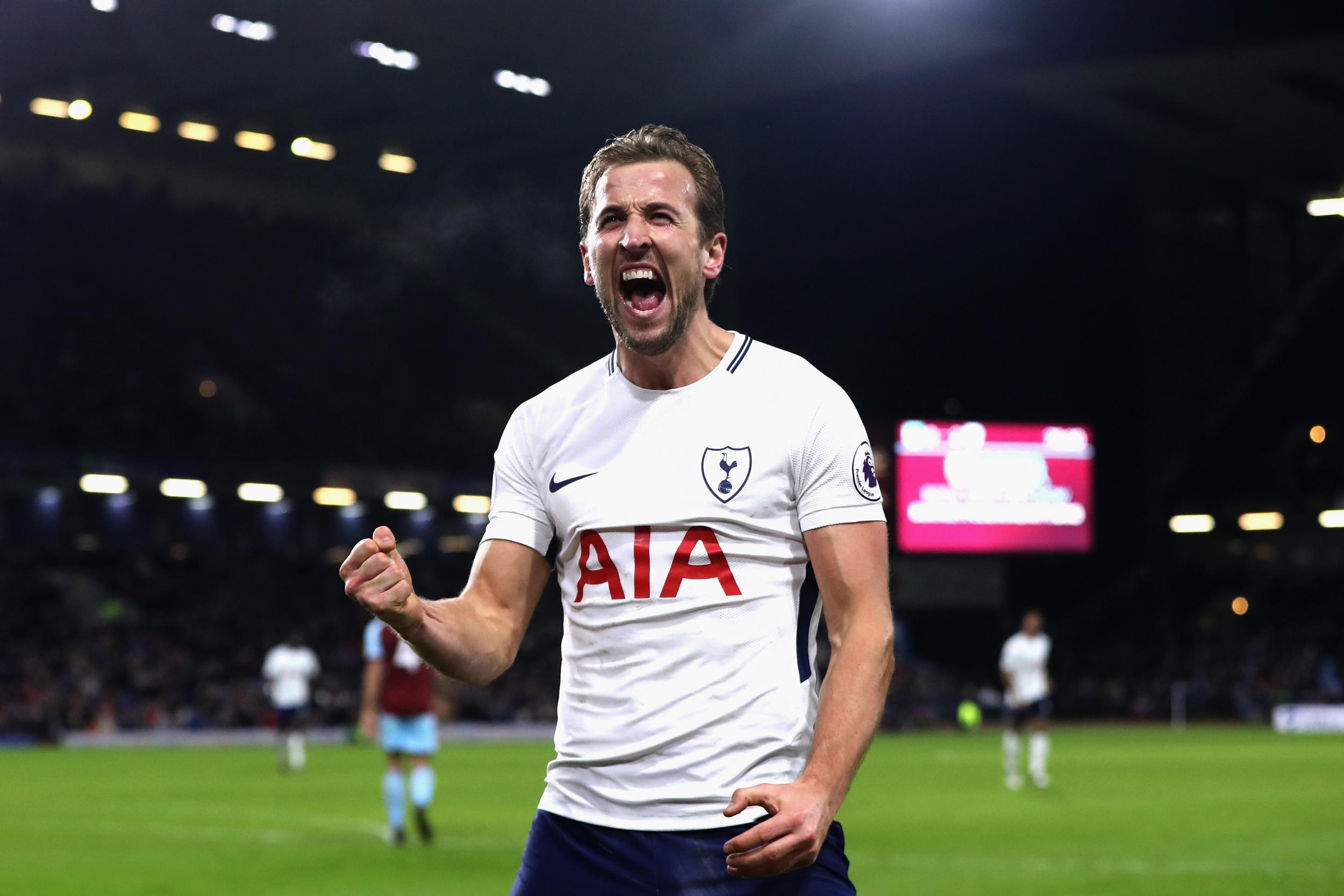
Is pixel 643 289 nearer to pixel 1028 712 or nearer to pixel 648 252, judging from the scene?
pixel 648 252

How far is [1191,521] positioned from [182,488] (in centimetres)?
2981

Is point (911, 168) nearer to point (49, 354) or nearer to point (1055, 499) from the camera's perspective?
point (1055, 499)

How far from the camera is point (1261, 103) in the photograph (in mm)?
45062

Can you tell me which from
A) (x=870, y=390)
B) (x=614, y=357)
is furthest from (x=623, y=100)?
(x=614, y=357)

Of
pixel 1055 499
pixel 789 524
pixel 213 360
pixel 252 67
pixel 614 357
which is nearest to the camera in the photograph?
pixel 789 524

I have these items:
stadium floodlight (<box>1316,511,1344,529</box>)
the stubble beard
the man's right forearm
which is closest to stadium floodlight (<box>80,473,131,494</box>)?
stadium floodlight (<box>1316,511,1344,529</box>)

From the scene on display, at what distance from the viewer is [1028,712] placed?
24.8 m

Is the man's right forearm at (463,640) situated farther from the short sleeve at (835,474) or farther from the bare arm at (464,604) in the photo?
the short sleeve at (835,474)

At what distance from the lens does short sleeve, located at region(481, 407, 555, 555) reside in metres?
3.90

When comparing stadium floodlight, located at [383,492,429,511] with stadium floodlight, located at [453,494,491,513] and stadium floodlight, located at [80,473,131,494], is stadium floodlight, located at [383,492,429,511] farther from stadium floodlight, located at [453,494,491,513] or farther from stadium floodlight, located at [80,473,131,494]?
stadium floodlight, located at [80,473,131,494]

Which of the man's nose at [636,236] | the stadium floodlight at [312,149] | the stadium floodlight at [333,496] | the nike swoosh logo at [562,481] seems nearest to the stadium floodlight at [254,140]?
the stadium floodlight at [312,149]

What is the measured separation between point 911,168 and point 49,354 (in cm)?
2279

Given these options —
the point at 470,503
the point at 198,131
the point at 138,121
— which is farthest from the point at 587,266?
the point at 470,503

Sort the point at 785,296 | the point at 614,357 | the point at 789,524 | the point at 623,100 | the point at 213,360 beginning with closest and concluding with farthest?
the point at 789,524
the point at 614,357
the point at 623,100
the point at 785,296
the point at 213,360
